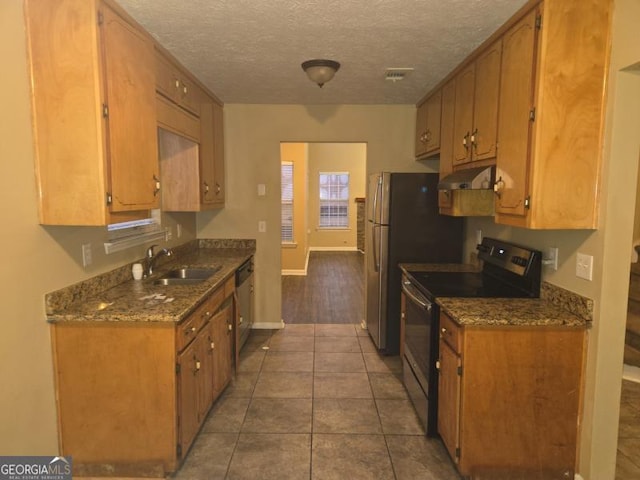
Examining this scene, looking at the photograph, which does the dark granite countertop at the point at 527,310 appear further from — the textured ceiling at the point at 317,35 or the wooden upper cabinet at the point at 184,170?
the wooden upper cabinet at the point at 184,170

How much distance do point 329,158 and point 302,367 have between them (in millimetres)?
7475

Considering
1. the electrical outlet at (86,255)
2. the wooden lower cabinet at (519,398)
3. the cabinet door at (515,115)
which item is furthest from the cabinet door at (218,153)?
the wooden lower cabinet at (519,398)

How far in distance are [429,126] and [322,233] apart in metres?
6.99

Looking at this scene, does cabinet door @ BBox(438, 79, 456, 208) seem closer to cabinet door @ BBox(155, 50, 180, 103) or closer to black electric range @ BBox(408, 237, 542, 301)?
black electric range @ BBox(408, 237, 542, 301)

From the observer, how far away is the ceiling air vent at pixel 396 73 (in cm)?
301

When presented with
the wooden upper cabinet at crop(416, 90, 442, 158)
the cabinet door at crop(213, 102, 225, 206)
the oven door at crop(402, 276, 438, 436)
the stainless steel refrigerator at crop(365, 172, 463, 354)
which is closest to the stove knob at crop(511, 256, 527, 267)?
the oven door at crop(402, 276, 438, 436)

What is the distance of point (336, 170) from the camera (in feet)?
33.9

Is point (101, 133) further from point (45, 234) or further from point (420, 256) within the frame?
point (420, 256)

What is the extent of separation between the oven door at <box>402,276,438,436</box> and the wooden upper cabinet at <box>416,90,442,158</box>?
129 cm

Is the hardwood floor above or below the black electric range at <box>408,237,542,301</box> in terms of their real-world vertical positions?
below

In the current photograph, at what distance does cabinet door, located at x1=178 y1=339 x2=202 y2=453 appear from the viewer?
209cm

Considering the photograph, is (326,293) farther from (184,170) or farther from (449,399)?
(449,399)

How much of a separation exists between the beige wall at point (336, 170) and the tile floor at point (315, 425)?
6754 millimetres

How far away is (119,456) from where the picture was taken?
80.0 inches
